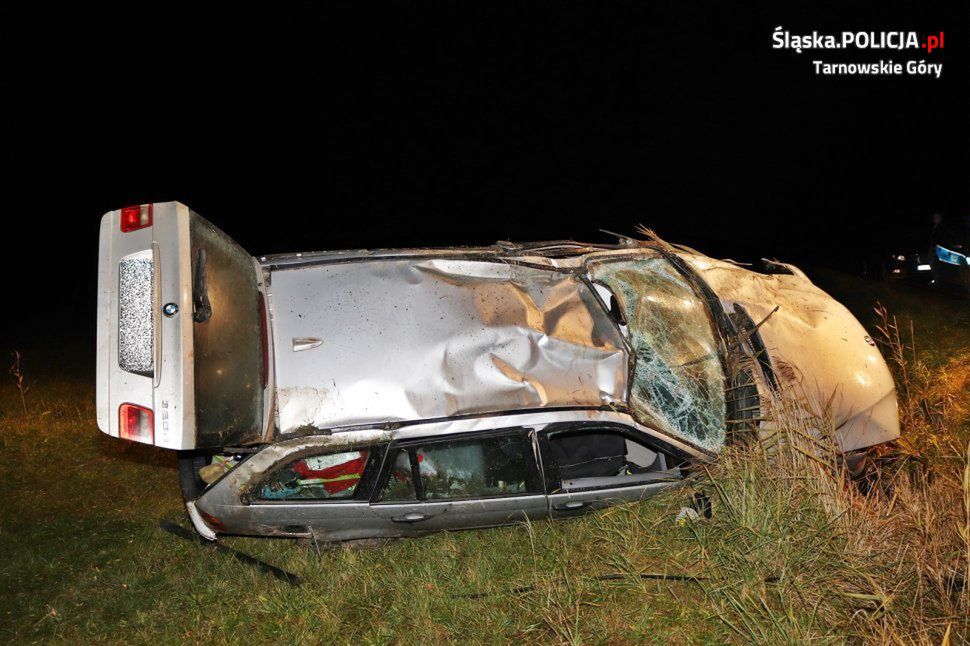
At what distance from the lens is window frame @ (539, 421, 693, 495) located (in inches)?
170

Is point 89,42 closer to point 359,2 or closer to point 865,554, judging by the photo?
point 359,2

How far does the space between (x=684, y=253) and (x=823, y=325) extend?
1125 mm

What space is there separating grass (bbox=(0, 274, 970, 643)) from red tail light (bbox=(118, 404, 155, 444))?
1.29 metres

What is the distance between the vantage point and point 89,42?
30.8 m

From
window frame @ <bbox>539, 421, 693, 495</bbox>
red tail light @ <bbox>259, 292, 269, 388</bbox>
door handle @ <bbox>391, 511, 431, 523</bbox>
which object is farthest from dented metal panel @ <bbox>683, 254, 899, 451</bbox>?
red tail light @ <bbox>259, 292, 269, 388</bbox>

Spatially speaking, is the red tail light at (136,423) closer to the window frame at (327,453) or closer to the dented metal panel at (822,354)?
the window frame at (327,453)

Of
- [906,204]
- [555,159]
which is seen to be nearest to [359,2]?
[555,159]

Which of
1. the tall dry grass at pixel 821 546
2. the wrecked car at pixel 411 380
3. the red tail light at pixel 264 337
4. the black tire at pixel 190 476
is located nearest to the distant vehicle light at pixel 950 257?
the wrecked car at pixel 411 380

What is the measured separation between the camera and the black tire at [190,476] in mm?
4586

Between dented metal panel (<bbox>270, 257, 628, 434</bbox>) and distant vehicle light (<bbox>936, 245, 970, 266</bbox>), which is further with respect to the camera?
distant vehicle light (<bbox>936, 245, 970, 266</bbox>)

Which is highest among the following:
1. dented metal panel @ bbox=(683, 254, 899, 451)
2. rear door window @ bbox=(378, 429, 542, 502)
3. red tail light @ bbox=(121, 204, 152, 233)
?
red tail light @ bbox=(121, 204, 152, 233)

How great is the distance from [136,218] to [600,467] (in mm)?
3173

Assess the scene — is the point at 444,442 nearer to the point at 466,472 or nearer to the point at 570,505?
the point at 466,472

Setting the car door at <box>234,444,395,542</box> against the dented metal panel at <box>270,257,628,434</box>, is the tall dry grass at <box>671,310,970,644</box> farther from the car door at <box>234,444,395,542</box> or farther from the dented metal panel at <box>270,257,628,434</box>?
the car door at <box>234,444,395,542</box>
